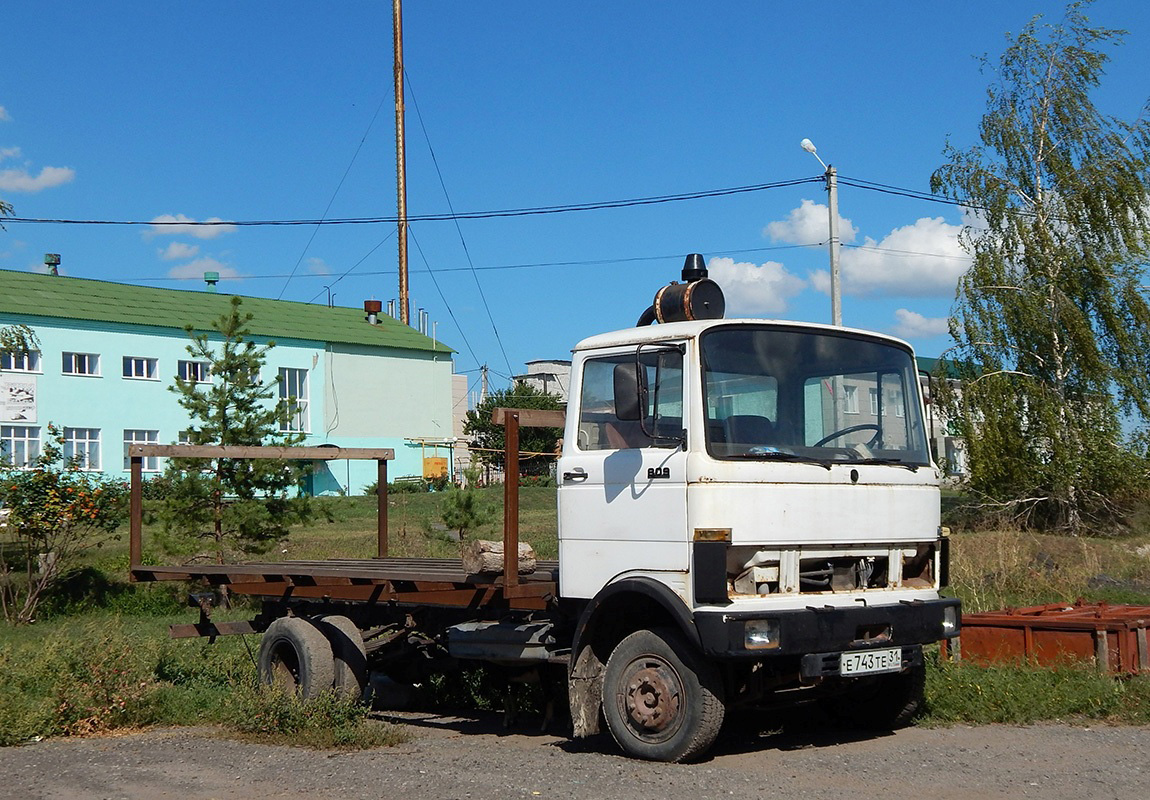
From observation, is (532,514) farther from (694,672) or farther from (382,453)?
(694,672)

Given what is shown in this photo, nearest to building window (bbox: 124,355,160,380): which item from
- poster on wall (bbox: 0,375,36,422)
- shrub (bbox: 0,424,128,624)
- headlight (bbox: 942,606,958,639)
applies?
poster on wall (bbox: 0,375,36,422)

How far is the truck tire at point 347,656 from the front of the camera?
898 centimetres

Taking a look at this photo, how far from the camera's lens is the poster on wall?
41.0m

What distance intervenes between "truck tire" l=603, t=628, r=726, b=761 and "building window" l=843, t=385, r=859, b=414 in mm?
1803

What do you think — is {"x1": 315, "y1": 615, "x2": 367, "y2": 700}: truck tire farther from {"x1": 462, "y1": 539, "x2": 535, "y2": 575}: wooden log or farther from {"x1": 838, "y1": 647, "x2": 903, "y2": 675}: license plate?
{"x1": 838, "y1": 647, "x2": 903, "y2": 675}: license plate

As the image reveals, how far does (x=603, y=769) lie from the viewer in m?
6.91

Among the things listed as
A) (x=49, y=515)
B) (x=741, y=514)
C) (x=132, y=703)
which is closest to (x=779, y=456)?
(x=741, y=514)

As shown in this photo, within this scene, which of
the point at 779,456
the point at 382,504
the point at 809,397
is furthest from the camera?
the point at 382,504

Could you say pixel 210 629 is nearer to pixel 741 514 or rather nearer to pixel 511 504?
pixel 511 504

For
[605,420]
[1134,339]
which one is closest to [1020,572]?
[605,420]

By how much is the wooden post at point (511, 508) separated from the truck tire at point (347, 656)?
1.93 meters

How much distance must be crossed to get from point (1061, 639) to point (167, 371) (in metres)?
41.2

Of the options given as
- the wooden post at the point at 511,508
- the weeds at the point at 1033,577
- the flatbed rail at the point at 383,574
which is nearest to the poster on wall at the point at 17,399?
the weeds at the point at 1033,577

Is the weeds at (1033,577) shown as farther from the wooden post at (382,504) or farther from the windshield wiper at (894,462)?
the wooden post at (382,504)
